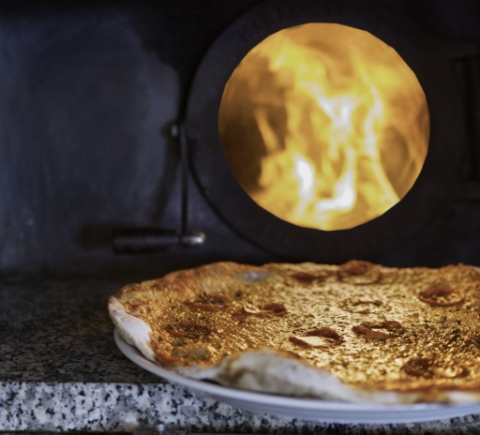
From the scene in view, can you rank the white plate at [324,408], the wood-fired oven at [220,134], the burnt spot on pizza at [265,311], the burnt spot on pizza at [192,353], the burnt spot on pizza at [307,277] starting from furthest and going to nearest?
the wood-fired oven at [220,134], the burnt spot on pizza at [307,277], the burnt spot on pizza at [265,311], the burnt spot on pizza at [192,353], the white plate at [324,408]

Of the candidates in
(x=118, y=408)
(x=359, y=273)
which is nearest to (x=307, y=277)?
(x=359, y=273)

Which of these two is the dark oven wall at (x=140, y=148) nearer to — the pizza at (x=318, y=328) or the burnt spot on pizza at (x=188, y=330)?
the pizza at (x=318, y=328)

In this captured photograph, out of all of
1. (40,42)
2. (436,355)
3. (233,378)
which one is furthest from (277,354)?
(40,42)

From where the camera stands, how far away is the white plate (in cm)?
54

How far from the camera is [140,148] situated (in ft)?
3.86

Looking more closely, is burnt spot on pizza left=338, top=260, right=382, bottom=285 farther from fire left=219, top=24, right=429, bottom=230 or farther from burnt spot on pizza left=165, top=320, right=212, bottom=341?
burnt spot on pizza left=165, top=320, right=212, bottom=341

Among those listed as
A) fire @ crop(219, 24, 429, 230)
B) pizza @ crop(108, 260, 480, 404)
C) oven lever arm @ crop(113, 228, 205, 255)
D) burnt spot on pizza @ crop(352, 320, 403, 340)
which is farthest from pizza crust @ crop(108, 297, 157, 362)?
fire @ crop(219, 24, 429, 230)

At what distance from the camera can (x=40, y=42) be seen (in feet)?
3.77

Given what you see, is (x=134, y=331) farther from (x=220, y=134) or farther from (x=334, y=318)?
(x=220, y=134)

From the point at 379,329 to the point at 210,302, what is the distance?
0.85 ft

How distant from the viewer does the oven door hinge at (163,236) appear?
3.68ft

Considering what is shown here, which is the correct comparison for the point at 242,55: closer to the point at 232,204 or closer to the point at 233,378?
the point at 232,204

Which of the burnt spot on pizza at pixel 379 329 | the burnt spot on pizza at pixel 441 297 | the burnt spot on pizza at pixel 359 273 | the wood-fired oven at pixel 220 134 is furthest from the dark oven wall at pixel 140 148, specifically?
the burnt spot on pizza at pixel 379 329

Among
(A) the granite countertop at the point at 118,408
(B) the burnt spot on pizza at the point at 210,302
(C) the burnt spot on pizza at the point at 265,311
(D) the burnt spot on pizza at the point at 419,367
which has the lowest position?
(A) the granite countertop at the point at 118,408
